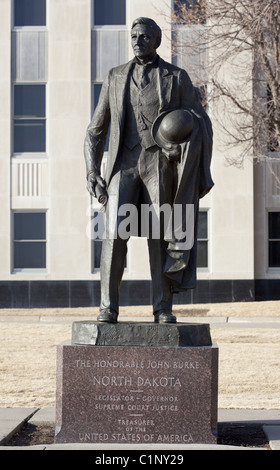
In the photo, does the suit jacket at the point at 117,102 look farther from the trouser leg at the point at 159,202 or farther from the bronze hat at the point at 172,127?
the trouser leg at the point at 159,202

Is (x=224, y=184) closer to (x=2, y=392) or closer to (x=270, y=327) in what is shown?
(x=270, y=327)

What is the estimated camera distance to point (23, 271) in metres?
26.7

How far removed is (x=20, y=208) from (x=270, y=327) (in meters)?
10.1

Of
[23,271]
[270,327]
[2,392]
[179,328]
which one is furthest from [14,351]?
[23,271]

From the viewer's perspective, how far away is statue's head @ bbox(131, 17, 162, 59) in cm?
755

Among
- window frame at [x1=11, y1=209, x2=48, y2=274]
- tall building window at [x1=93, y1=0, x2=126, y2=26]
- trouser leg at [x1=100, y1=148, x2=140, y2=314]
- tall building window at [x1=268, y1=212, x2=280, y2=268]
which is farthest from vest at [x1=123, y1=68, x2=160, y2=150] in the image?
tall building window at [x1=268, y1=212, x2=280, y2=268]

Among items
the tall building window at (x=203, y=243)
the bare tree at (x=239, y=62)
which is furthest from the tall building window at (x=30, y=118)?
the tall building window at (x=203, y=243)

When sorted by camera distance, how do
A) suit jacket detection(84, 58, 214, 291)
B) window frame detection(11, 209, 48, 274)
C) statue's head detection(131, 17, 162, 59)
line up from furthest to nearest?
window frame detection(11, 209, 48, 274) → statue's head detection(131, 17, 162, 59) → suit jacket detection(84, 58, 214, 291)

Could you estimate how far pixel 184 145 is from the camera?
740cm

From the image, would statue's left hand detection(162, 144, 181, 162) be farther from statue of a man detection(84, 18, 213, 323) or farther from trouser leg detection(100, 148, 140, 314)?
trouser leg detection(100, 148, 140, 314)

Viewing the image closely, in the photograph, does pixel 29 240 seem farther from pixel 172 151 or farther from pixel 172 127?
pixel 172 127

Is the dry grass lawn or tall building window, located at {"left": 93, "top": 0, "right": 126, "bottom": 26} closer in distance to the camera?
the dry grass lawn

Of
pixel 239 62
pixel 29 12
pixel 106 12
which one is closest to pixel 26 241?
pixel 29 12

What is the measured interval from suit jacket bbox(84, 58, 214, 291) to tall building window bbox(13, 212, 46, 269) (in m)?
19.2
